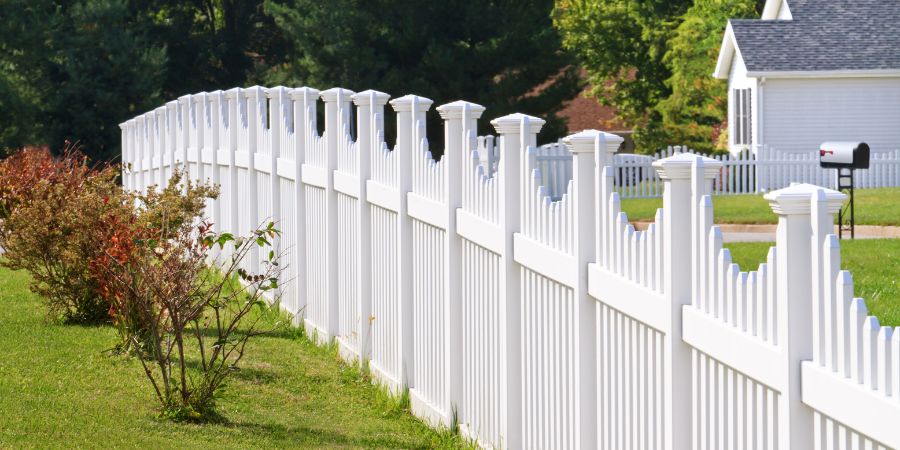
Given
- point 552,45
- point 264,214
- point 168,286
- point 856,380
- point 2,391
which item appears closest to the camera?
point 856,380

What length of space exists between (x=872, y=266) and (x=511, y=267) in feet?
29.5

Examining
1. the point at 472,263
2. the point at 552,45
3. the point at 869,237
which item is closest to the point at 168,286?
the point at 472,263

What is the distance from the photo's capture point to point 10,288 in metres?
Result: 13.4

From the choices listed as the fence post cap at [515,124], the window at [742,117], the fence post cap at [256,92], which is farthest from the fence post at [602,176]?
the window at [742,117]

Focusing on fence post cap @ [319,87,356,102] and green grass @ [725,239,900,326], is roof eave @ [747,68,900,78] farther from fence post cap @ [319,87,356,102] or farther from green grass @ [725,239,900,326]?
fence post cap @ [319,87,356,102]

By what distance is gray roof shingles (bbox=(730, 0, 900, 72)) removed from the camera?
3288 cm

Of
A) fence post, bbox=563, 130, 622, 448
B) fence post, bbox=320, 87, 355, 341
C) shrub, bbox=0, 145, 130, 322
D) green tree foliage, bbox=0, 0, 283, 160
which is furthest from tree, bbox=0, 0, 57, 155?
fence post, bbox=563, 130, 622, 448

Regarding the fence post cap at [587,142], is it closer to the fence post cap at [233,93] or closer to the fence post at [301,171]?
the fence post at [301,171]

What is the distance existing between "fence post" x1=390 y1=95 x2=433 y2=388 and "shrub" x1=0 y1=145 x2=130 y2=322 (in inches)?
91.5

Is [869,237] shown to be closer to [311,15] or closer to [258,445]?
[258,445]

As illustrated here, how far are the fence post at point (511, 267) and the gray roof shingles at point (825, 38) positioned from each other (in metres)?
27.5

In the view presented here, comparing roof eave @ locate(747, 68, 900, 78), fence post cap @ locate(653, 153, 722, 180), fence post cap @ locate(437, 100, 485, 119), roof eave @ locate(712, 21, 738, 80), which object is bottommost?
fence post cap @ locate(653, 153, 722, 180)

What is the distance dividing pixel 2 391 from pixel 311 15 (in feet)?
114

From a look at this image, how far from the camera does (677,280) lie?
439 cm
